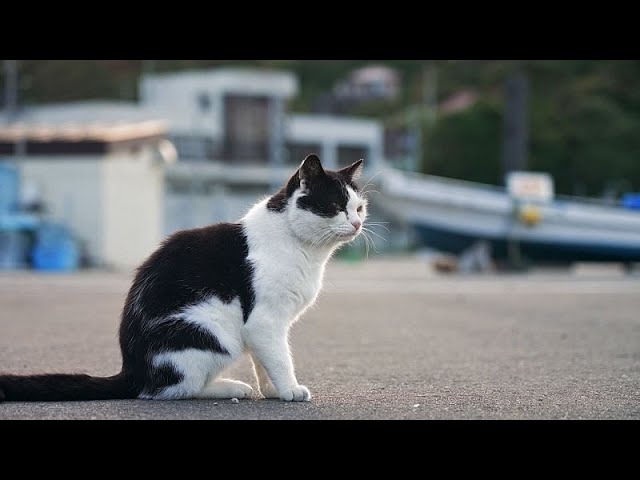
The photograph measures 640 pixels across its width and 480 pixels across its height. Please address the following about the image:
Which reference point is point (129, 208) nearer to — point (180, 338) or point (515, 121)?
point (515, 121)

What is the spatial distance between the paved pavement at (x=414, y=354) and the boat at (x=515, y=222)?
20.0 feet

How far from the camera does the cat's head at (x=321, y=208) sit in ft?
13.9

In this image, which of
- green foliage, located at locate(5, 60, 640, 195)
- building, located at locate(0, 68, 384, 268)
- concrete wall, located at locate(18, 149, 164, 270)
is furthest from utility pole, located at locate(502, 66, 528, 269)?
concrete wall, located at locate(18, 149, 164, 270)

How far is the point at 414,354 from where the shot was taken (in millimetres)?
6148

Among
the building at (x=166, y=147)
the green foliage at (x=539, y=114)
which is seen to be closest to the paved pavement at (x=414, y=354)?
the building at (x=166, y=147)

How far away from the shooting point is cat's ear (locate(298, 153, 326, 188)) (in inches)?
166

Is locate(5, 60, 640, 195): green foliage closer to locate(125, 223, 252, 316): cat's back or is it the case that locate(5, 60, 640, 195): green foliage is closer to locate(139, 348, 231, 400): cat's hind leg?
locate(125, 223, 252, 316): cat's back

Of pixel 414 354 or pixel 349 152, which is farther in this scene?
pixel 349 152

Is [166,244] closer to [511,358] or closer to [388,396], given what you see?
[388,396]

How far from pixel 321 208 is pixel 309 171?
173 mm

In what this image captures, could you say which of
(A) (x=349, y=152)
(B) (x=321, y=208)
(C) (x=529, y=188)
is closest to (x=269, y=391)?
(B) (x=321, y=208)

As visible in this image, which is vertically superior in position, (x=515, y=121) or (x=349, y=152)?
(x=515, y=121)
